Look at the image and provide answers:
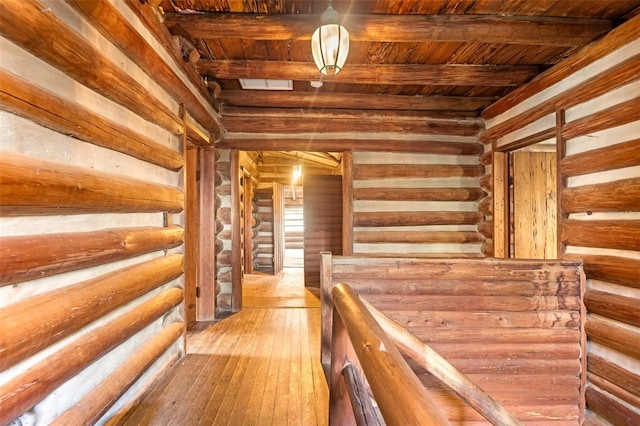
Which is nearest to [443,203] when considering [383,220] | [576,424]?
[383,220]

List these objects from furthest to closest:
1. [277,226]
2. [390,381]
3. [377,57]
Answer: [277,226] → [377,57] → [390,381]

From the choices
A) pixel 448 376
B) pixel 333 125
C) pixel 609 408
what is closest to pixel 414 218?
pixel 333 125

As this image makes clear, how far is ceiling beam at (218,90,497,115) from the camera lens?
366 cm

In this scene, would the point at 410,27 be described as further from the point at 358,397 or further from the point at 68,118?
the point at 358,397

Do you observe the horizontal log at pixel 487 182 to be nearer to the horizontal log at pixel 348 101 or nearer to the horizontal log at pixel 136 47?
the horizontal log at pixel 348 101

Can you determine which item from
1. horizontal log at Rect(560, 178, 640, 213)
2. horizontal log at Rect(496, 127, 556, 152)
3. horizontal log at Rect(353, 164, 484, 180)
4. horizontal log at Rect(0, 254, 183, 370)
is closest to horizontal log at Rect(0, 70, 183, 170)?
horizontal log at Rect(0, 254, 183, 370)

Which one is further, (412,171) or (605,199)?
(412,171)

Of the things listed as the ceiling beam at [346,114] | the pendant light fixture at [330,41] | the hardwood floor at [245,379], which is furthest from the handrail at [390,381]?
the ceiling beam at [346,114]

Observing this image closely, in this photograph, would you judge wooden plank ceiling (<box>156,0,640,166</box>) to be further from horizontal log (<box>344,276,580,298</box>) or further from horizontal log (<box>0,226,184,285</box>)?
horizontal log (<box>344,276,580,298</box>)

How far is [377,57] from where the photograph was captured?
2.85m

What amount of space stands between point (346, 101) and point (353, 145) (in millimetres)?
Result: 591

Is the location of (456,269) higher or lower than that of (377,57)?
lower

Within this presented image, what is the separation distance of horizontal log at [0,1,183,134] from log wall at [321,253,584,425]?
1916 mm

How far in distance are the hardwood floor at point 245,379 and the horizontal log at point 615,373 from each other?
2225 mm
